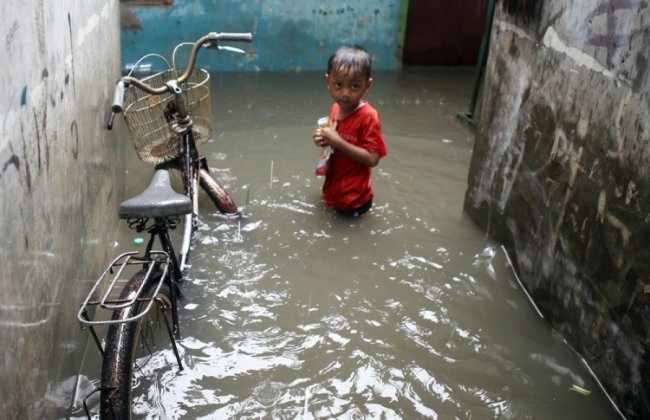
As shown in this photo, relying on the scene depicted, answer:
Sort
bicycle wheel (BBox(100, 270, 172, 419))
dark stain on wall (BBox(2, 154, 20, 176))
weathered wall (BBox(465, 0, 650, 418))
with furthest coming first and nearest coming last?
weathered wall (BBox(465, 0, 650, 418)), bicycle wheel (BBox(100, 270, 172, 419)), dark stain on wall (BBox(2, 154, 20, 176))

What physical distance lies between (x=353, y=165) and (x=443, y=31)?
5.63 metres

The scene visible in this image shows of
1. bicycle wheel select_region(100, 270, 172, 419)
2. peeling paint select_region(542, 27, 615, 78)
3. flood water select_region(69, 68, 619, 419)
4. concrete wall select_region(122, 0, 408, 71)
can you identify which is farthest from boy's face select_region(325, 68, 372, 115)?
concrete wall select_region(122, 0, 408, 71)

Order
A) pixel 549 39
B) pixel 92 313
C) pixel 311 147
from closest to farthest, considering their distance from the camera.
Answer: pixel 92 313 < pixel 549 39 < pixel 311 147

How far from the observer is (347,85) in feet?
13.1

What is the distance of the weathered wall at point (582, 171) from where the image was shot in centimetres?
271

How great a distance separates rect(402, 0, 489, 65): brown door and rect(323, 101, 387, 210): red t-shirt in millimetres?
5044

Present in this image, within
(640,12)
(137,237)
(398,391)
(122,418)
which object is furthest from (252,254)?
(640,12)

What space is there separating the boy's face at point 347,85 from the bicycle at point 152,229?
27.0 inches

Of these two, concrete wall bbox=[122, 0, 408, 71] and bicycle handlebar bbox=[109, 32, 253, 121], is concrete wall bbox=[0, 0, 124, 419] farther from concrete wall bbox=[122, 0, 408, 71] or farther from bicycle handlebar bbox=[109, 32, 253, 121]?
concrete wall bbox=[122, 0, 408, 71]

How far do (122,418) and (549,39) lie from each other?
10.5ft

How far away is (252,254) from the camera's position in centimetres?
419

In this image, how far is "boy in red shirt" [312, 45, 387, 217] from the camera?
396cm

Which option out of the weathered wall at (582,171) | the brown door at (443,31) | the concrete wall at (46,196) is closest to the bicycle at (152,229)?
the concrete wall at (46,196)

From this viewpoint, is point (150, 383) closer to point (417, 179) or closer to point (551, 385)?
point (551, 385)
